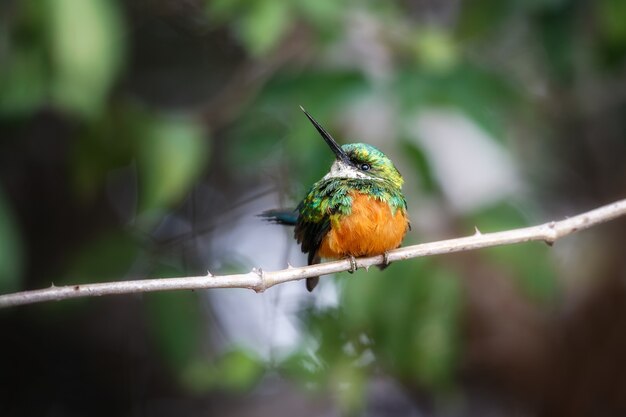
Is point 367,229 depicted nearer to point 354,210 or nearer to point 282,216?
point 354,210

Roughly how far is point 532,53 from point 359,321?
200 centimetres

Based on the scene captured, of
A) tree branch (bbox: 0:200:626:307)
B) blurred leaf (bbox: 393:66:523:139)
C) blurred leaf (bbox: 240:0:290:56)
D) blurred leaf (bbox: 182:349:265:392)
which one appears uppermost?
blurred leaf (bbox: 240:0:290:56)

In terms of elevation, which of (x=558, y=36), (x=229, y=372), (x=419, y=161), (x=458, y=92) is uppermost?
(x=558, y=36)

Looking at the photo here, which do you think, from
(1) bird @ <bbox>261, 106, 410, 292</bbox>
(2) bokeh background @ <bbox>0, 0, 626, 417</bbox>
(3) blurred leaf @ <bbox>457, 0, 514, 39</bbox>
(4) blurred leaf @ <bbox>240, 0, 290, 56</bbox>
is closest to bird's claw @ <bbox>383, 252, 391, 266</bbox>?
(1) bird @ <bbox>261, 106, 410, 292</bbox>

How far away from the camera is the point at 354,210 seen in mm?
1443

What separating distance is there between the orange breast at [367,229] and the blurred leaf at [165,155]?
2.12 feet

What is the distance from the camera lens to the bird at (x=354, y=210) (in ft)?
4.55

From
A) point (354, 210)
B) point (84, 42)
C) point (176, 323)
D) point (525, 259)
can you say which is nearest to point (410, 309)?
point (525, 259)

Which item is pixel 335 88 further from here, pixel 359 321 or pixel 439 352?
pixel 439 352

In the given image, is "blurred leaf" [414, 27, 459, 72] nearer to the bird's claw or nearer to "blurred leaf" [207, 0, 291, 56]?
"blurred leaf" [207, 0, 291, 56]

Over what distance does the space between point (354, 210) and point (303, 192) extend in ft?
1.38

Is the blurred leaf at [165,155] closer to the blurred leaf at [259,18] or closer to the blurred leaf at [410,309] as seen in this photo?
the blurred leaf at [259,18]

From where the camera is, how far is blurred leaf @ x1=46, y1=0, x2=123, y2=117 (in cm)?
172

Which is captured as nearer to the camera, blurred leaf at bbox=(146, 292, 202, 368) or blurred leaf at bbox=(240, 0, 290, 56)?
blurred leaf at bbox=(240, 0, 290, 56)
